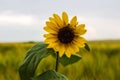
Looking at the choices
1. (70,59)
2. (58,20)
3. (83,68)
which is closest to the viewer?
(58,20)

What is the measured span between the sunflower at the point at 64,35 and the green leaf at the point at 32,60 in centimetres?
6

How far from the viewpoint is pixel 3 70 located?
3117mm

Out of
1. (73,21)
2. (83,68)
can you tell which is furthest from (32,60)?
(83,68)

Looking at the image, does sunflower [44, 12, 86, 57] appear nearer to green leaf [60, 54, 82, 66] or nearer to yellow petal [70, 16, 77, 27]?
yellow petal [70, 16, 77, 27]

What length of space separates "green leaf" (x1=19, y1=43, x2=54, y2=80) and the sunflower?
0.06 meters

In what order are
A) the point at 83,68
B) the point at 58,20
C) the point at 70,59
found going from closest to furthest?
the point at 58,20 < the point at 70,59 < the point at 83,68

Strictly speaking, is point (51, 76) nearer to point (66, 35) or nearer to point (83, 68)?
point (66, 35)

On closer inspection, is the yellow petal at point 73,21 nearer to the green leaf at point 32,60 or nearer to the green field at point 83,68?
the green leaf at point 32,60

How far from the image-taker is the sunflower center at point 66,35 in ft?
3.72

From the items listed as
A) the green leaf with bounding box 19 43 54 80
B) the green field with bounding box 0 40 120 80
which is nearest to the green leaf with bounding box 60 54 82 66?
the green leaf with bounding box 19 43 54 80

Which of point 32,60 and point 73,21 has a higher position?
point 73,21

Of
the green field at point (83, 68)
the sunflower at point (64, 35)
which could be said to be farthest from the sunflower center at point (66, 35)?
the green field at point (83, 68)

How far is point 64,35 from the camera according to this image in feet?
3.75

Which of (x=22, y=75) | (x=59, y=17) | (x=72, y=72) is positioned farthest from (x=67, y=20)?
(x=72, y=72)
